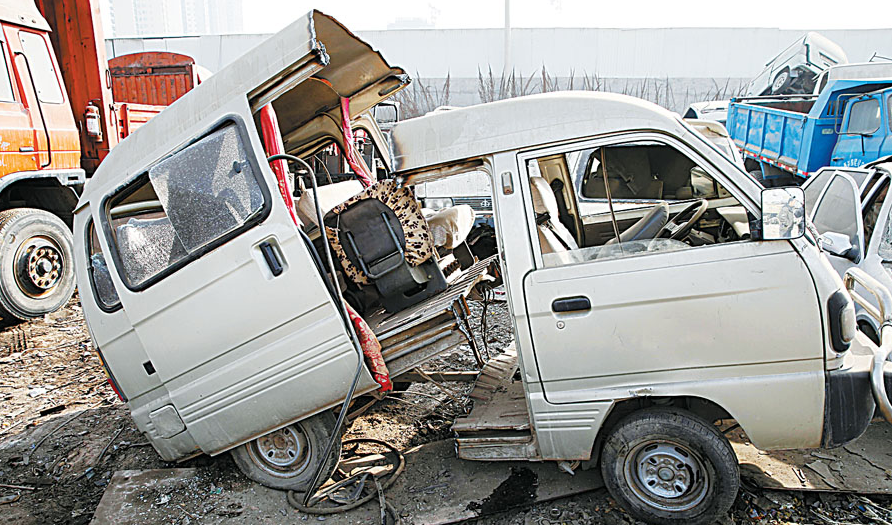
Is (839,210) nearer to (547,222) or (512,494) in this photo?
(547,222)

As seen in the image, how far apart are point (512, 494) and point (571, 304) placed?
1.26 m

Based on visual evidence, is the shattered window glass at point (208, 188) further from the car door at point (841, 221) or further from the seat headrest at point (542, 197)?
the car door at point (841, 221)

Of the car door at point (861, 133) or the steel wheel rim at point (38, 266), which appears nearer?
the steel wheel rim at point (38, 266)

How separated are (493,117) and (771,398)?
192 centimetres

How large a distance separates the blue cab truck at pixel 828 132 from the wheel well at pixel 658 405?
7.52 m

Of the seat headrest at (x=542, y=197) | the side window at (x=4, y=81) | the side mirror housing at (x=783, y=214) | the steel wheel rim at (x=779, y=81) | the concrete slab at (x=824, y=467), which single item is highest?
the side window at (x=4, y=81)

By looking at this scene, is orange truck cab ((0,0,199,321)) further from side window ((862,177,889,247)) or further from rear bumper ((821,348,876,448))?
side window ((862,177,889,247))

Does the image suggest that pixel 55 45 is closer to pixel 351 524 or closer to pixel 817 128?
pixel 351 524

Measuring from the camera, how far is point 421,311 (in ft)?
11.2

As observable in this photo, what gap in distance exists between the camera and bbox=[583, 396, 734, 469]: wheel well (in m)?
3.12

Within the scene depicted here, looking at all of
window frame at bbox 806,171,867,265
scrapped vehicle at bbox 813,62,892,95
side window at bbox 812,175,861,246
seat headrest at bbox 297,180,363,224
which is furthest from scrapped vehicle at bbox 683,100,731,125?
seat headrest at bbox 297,180,363,224

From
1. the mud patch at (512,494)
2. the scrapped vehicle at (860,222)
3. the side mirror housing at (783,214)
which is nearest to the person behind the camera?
the side mirror housing at (783,214)

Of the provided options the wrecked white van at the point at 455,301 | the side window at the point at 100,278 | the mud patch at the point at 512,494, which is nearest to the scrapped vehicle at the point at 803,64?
the wrecked white van at the point at 455,301

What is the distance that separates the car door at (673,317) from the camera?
108 inches
